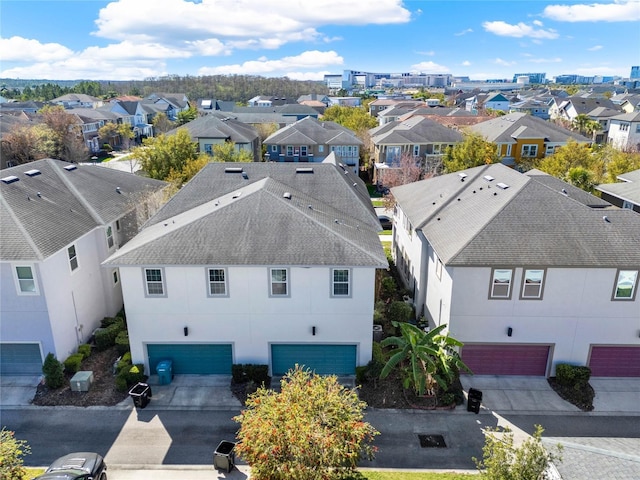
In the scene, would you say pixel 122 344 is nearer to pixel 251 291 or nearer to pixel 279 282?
pixel 251 291

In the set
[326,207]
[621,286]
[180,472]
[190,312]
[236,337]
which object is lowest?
[180,472]

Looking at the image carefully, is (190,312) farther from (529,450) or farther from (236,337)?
(529,450)

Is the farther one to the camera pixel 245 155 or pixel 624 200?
pixel 245 155

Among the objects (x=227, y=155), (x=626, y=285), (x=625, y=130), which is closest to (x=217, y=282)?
(x=626, y=285)

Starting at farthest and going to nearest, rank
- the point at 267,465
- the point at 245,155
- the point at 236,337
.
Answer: the point at 245,155 → the point at 236,337 → the point at 267,465

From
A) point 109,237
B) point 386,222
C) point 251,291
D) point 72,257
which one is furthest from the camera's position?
point 386,222

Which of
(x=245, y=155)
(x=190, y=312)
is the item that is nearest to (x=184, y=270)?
(x=190, y=312)
